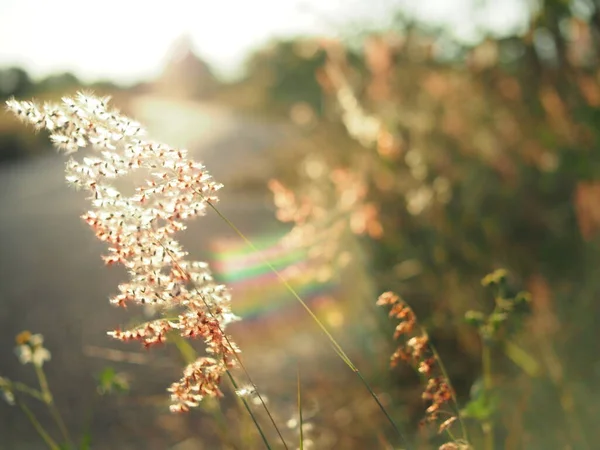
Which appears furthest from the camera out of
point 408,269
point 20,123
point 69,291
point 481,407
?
point 20,123

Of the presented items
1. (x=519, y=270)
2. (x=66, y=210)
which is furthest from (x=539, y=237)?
(x=66, y=210)

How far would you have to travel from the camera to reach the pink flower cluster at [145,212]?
1.18 meters

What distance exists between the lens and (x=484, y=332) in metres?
1.74

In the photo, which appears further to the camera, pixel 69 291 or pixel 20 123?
pixel 20 123

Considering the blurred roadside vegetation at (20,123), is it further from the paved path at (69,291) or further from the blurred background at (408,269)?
the blurred background at (408,269)

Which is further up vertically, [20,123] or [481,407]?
[20,123]

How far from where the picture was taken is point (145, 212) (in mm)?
1212

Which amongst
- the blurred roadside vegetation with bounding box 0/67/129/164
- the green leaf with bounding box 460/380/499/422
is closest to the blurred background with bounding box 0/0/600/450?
the green leaf with bounding box 460/380/499/422

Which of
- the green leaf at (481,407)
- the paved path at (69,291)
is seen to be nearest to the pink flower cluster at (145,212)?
the green leaf at (481,407)

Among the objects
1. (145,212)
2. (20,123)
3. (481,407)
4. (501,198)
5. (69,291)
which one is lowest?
(481,407)

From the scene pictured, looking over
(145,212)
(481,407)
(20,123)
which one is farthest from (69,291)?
(20,123)

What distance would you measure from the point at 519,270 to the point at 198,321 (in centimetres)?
260

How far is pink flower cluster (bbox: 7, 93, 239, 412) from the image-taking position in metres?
1.18

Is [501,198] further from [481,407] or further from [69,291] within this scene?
[69,291]
